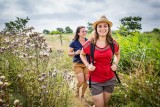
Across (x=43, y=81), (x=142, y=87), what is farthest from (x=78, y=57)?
(x=43, y=81)

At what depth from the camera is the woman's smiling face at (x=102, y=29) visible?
4.82m

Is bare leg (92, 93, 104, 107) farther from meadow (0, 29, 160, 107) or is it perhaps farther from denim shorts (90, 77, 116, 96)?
meadow (0, 29, 160, 107)

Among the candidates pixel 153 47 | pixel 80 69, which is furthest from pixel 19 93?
pixel 153 47

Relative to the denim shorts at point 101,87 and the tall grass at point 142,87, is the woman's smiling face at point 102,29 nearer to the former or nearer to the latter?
the denim shorts at point 101,87

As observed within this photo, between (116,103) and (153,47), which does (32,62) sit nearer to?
(116,103)

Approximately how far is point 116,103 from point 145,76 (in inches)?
37.0

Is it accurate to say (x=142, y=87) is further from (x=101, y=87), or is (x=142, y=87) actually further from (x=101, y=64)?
(x=101, y=64)

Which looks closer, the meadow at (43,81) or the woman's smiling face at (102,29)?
the meadow at (43,81)

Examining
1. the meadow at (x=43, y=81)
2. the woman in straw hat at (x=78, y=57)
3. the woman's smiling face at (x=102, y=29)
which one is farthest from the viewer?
the woman in straw hat at (x=78, y=57)

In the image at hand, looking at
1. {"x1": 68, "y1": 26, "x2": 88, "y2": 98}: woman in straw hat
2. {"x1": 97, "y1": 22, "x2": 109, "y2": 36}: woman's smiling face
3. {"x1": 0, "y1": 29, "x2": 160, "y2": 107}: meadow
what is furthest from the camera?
{"x1": 68, "y1": 26, "x2": 88, "y2": 98}: woman in straw hat

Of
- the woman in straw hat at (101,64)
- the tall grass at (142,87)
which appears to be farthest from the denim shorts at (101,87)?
the tall grass at (142,87)

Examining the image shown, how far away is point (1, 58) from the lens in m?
5.39

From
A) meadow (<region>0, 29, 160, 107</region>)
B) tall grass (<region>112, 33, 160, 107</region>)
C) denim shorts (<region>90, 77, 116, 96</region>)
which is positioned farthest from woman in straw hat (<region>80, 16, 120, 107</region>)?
tall grass (<region>112, 33, 160, 107</region>)

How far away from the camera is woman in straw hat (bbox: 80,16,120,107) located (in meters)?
4.71
